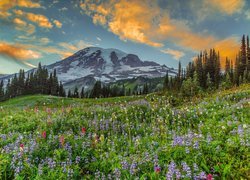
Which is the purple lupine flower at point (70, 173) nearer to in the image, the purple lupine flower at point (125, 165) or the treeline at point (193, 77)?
the purple lupine flower at point (125, 165)

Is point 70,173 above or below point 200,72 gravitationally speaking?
below

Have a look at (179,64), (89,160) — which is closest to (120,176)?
(89,160)

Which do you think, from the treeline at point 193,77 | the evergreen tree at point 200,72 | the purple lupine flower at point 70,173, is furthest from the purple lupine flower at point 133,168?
the evergreen tree at point 200,72

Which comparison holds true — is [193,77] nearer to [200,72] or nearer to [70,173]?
[200,72]

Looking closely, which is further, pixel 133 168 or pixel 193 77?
→ pixel 193 77

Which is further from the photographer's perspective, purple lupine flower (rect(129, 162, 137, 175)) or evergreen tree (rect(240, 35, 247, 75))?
evergreen tree (rect(240, 35, 247, 75))

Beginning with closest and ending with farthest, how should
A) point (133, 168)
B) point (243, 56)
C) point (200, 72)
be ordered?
point (133, 168), point (243, 56), point (200, 72)

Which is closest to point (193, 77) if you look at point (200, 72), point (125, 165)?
point (200, 72)

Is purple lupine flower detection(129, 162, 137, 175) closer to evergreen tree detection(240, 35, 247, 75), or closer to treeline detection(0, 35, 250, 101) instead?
treeline detection(0, 35, 250, 101)

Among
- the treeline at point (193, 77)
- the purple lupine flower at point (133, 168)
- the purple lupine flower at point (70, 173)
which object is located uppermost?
the treeline at point (193, 77)

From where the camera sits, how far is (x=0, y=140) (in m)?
7.57

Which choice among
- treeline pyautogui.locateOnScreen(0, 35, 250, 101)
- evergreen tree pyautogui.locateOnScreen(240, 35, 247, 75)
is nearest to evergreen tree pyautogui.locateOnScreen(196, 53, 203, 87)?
treeline pyautogui.locateOnScreen(0, 35, 250, 101)

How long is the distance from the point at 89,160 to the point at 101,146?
26.4 inches

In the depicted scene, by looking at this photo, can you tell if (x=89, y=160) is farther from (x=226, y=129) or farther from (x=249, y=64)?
(x=249, y=64)
